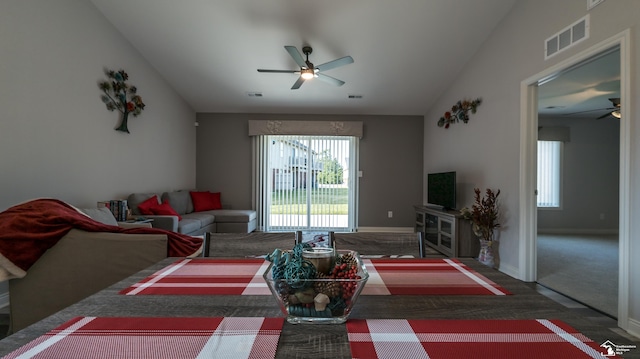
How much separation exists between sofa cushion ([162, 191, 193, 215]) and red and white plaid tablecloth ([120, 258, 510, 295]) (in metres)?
3.70

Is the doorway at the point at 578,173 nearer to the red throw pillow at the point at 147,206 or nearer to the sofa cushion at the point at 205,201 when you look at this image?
the sofa cushion at the point at 205,201

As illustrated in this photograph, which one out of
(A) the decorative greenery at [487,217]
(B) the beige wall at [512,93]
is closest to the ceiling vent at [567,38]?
(B) the beige wall at [512,93]

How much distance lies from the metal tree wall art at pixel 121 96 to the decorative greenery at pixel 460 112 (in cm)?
439

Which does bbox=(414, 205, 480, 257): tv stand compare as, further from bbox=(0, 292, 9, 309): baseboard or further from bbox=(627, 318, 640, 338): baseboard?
bbox=(0, 292, 9, 309): baseboard

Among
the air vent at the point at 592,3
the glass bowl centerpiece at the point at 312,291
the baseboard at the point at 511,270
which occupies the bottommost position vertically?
the baseboard at the point at 511,270

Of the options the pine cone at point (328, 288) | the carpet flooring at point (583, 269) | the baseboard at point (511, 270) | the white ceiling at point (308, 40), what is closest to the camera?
the pine cone at point (328, 288)

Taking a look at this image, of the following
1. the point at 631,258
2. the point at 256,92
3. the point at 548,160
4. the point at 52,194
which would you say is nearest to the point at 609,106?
the point at 548,160

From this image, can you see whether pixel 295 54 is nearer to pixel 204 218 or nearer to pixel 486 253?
pixel 204 218

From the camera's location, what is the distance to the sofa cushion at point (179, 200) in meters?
4.46

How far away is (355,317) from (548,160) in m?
7.08

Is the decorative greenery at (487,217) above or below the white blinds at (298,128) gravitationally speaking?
below

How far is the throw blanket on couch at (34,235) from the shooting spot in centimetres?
171

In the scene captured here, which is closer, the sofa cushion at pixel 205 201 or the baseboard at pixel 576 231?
the sofa cushion at pixel 205 201

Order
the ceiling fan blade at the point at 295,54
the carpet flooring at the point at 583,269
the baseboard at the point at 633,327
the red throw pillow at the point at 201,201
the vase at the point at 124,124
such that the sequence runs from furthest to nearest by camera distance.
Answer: the red throw pillow at the point at 201,201
the vase at the point at 124,124
the ceiling fan blade at the point at 295,54
the carpet flooring at the point at 583,269
the baseboard at the point at 633,327
